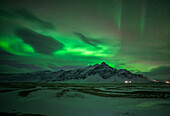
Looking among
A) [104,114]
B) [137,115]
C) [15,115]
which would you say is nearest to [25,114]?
[15,115]

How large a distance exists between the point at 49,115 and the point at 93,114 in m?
6.16

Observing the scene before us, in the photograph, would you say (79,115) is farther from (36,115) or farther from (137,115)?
(137,115)

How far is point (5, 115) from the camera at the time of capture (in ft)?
49.8

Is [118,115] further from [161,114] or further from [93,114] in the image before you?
[161,114]

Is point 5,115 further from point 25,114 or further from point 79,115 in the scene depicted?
point 79,115

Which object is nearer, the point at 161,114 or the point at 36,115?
the point at 36,115

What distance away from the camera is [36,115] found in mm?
15523

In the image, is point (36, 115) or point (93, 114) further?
point (93, 114)

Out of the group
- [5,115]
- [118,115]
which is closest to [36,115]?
[5,115]

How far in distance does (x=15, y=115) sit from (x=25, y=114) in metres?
1.19

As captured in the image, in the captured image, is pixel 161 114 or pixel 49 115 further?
pixel 161 114

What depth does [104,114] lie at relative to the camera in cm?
1642

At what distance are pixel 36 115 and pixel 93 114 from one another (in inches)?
310

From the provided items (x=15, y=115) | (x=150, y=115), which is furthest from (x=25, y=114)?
(x=150, y=115)
